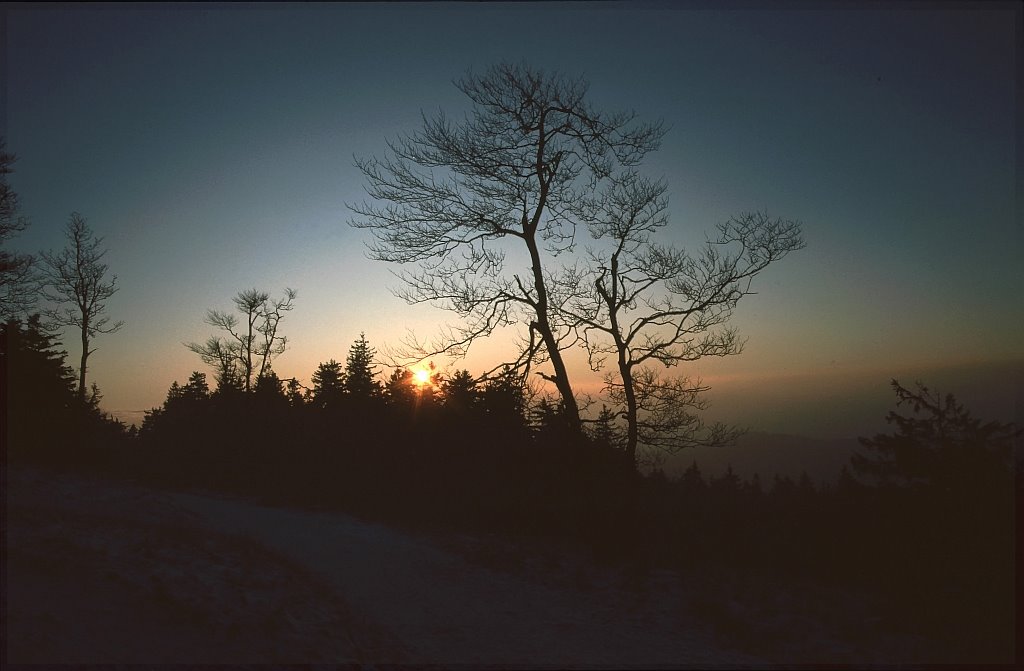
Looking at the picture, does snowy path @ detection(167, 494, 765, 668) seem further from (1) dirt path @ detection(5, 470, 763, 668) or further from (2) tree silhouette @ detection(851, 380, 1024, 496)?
(2) tree silhouette @ detection(851, 380, 1024, 496)

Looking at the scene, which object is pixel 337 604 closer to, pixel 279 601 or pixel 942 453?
pixel 279 601

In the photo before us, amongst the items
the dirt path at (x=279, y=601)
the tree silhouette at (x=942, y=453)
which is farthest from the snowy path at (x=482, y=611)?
the tree silhouette at (x=942, y=453)

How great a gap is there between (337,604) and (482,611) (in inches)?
76.7

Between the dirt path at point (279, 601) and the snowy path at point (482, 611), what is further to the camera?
the snowy path at point (482, 611)

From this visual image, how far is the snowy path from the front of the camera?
7.01m

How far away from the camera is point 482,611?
8297 mm

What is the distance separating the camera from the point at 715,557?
10828 mm

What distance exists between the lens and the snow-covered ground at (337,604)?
591 centimetres

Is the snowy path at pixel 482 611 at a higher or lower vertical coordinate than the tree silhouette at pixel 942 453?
lower

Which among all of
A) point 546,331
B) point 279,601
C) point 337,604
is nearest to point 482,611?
point 337,604

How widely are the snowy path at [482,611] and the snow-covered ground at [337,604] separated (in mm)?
30

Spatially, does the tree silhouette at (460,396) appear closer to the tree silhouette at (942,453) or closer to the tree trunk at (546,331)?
the tree trunk at (546,331)

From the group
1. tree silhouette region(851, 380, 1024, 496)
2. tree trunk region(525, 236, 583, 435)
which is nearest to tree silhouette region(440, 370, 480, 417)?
tree trunk region(525, 236, 583, 435)

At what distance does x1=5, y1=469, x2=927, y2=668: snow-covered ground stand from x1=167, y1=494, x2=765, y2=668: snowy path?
0.03 m
